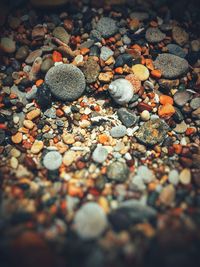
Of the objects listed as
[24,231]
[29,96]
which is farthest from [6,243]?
[29,96]

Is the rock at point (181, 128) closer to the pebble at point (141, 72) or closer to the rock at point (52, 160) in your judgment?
the pebble at point (141, 72)

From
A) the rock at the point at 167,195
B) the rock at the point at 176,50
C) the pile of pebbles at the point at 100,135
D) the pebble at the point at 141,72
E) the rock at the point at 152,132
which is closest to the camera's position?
the pile of pebbles at the point at 100,135

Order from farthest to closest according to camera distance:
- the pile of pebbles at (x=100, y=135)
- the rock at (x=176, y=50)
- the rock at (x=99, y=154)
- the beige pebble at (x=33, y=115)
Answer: the rock at (x=176, y=50) → the beige pebble at (x=33, y=115) → the rock at (x=99, y=154) → the pile of pebbles at (x=100, y=135)

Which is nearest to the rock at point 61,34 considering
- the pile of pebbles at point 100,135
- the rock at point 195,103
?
the pile of pebbles at point 100,135

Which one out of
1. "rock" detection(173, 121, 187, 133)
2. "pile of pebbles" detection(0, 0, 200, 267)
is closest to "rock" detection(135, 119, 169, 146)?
"pile of pebbles" detection(0, 0, 200, 267)

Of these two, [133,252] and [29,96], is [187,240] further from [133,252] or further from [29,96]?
[29,96]

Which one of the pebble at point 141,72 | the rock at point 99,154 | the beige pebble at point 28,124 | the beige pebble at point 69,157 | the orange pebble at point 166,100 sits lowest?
the beige pebble at point 69,157

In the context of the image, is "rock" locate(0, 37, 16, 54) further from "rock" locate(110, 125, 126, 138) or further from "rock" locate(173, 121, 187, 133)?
"rock" locate(173, 121, 187, 133)
